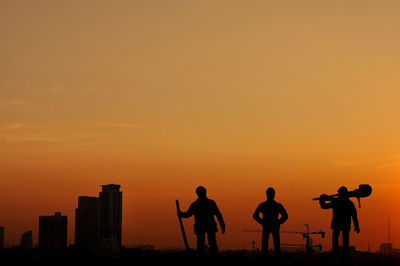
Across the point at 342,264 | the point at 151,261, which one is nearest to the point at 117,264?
the point at 151,261

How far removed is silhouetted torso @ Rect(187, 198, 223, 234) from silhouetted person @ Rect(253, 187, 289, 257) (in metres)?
1.62

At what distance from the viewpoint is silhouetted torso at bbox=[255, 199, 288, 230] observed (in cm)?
3197

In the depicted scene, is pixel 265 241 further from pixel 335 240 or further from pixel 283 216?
pixel 335 240

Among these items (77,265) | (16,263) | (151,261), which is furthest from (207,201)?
(16,263)

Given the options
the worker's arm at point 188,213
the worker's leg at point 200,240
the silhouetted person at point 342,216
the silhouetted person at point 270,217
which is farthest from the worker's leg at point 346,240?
the worker's arm at point 188,213

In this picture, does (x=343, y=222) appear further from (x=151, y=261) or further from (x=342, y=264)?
(x=151, y=261)

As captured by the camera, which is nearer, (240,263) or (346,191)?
(240,263)

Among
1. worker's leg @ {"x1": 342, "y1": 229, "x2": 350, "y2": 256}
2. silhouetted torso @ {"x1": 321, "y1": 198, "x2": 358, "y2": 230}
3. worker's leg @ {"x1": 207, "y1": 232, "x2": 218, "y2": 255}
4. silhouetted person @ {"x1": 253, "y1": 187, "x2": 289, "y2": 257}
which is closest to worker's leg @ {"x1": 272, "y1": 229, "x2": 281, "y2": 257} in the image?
silhouetted person @ {"x1": 253, "y1": 187, "x2": 289, "y2": 257}

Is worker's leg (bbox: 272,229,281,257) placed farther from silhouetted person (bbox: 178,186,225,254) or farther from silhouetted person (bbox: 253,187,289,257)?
silhouetted person (bbox: 178,186,225,254)

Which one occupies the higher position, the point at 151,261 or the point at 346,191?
the point at 346,191

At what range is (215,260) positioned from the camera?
30438 millimetres

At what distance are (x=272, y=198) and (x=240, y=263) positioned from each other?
2.79 meters

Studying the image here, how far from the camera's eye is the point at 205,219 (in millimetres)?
31688

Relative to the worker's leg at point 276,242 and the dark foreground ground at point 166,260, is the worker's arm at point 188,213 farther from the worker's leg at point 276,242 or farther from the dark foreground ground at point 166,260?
the worker's leg at point 276,242
